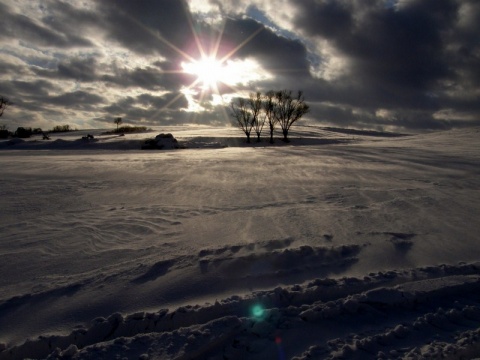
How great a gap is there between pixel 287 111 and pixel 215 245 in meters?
36.2

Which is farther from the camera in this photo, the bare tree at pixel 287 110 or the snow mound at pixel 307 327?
the bare tree at pixel 287 110

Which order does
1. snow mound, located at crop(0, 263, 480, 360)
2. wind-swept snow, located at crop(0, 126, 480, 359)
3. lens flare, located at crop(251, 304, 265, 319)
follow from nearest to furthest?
snow mound, located at crop(0, 263, 480, 360)
wind-swept snow, located at crop(0, 126, 480, 359)
lens flare, located at crop(251, 304, 265, 319)

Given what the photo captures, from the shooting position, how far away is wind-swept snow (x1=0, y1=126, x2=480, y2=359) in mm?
2418

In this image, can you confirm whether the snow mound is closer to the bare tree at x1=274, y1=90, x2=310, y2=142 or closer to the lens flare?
the lens flare

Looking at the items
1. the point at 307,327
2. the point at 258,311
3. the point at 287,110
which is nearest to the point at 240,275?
the point at 258,311

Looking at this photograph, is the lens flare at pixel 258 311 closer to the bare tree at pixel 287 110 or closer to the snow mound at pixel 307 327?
the snow mound at pixel 307 327

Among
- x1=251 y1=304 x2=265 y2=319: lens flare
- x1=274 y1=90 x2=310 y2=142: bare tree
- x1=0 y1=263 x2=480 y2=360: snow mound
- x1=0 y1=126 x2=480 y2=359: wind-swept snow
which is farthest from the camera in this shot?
x1=274 y1=90 x2=310 y2=142: bare tree

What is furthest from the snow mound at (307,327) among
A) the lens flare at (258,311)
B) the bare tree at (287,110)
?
the bare tree at (287,110)

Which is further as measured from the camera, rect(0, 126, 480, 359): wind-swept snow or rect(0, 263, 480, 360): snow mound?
rect(0, 126, 480, 359): wind-swept snow

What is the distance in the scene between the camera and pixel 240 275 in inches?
130

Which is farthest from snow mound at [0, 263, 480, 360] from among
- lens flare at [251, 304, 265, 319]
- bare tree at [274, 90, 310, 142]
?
bare tree at [274, 90, 310, 142]

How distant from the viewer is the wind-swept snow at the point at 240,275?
95.2 inches

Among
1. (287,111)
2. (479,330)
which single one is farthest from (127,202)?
(287,111)

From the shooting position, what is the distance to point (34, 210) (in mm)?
5211
